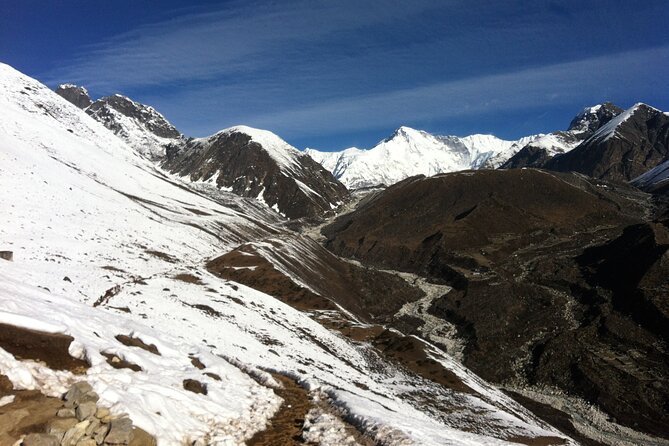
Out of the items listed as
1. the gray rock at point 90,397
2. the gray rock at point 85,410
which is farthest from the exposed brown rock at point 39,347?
the gray rock at point 85,410

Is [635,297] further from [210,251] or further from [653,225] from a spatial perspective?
[210,251]

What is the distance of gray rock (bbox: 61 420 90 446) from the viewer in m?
9.88

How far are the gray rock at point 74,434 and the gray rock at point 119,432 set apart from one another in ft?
1.87

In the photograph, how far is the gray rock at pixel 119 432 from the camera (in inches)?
411

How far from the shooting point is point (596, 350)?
199ft

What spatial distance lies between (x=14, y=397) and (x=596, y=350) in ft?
223

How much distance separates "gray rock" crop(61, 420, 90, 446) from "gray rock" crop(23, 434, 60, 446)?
0.56 feet

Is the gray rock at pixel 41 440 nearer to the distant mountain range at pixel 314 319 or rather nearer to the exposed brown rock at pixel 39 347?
the distant mountain range at pixel 314 319

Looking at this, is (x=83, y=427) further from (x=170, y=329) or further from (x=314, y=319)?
(x=314, y=319)

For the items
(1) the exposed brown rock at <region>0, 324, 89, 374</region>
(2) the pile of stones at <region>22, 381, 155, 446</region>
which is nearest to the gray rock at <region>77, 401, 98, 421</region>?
(2) the pile of stones at <region>22, 381, 155, 446</region>

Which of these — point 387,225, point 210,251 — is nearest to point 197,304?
point 210,251

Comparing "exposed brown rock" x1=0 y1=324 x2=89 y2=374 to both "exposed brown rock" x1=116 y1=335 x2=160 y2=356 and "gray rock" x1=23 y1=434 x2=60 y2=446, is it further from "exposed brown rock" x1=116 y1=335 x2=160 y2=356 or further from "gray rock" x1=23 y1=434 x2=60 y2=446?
"gray rock" x1=23 y1=434 x2=60 y2=446

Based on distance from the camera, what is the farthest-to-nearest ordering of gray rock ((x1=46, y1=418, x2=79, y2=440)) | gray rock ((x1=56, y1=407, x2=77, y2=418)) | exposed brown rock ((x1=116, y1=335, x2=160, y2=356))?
exposed brown rock ((x1=116, y1=335, x2=160, y2=356)), gray rock ((x1=56, y1=407, x2=77, y2=418)), gray rock ((x1=46, y1=418, x2=79, y2=440))

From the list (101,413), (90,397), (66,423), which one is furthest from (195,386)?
(66,423)
